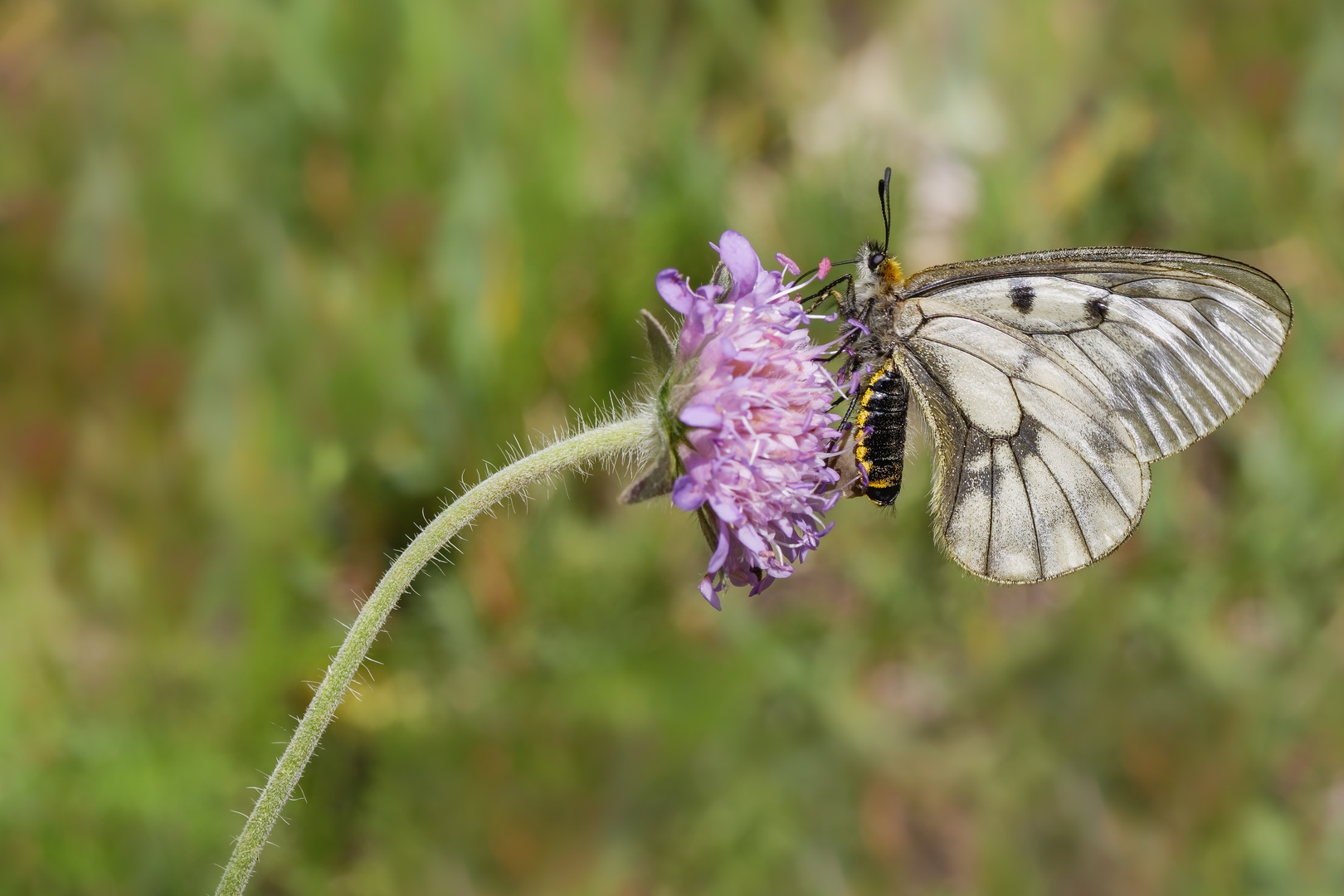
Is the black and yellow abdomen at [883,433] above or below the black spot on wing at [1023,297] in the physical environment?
below

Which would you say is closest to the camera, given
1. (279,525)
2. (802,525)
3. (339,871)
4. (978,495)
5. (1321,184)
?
(802,525)

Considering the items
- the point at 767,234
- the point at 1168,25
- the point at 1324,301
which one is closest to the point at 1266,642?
the point at 1324,301

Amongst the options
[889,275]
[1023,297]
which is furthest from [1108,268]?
[889,275]

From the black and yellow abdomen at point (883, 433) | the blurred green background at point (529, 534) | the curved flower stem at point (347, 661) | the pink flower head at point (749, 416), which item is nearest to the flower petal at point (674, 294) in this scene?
the pink flower head at point (749, 416)

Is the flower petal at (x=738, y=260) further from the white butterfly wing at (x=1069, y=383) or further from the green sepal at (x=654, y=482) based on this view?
the white butterfly wing at (x=1069, y=383)

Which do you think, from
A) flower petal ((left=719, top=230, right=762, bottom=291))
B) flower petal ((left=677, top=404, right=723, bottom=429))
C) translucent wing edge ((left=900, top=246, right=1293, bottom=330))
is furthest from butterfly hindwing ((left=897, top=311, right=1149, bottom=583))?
flower petal ((left=677, top=404, right=723, bottom=429))

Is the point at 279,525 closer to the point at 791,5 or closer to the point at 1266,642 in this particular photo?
the point at 791,5

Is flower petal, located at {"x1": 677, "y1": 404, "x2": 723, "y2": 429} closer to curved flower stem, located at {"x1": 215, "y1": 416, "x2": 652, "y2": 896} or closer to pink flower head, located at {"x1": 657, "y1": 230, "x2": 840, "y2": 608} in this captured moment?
pink flower head, located at {"x1": 657, "y1": 230, "x2": 840, "y2": 608}
